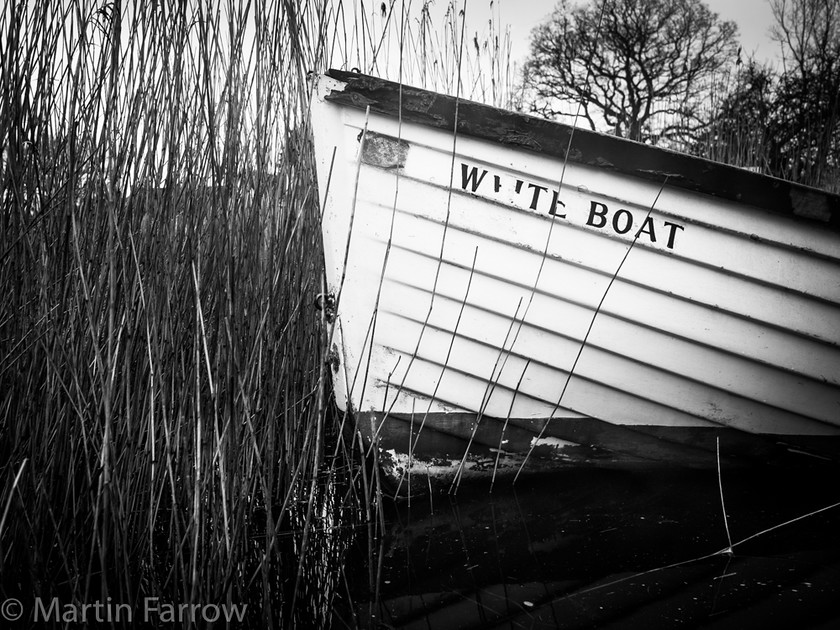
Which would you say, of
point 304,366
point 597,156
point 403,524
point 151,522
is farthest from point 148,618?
point 597,156

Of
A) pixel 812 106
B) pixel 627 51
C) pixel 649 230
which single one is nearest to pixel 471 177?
pixel 649 230

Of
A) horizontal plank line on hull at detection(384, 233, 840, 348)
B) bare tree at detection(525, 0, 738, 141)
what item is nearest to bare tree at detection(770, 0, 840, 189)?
horizontal plank line on hull at detection(384, 233, 840, 348)

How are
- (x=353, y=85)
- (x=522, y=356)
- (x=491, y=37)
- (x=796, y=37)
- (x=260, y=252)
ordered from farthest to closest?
(x=796, y=37) < (x=491, y=37) < (x=522, y=356) < (x=353, y=85) < (x=260, y=252)

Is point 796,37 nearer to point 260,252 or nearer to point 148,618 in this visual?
point 260,252

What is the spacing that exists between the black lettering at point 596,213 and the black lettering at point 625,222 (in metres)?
0.03

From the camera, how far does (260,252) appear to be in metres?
1.70

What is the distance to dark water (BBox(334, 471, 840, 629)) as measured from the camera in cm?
153

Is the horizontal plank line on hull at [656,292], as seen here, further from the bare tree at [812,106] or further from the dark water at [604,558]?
the bare tree at [812,106]

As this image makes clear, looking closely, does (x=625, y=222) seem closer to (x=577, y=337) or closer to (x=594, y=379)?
(x=577, y=337)

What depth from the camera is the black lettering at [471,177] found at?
75.8 inches

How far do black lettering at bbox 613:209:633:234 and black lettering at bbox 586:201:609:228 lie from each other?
0.10 ft

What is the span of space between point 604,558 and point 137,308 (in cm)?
144

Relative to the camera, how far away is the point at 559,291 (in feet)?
6.75

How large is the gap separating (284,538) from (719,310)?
1576mm
